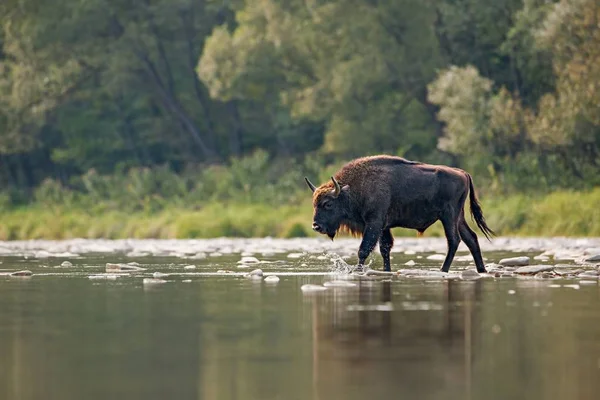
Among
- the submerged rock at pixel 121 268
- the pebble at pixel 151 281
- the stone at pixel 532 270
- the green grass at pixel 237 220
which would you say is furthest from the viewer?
the green grass at pixel 237 220

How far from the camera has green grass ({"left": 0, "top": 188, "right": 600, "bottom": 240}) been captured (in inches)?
1398

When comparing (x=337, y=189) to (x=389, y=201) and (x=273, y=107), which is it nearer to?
(x=389, y=201)

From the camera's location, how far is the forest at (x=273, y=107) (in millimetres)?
40906

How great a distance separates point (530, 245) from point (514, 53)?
18.4 meters

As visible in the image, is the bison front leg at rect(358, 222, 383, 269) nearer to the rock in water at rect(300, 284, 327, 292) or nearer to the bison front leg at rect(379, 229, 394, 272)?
the bison front leg at rect(379, 229, 394, 272)

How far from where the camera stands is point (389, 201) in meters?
19.9

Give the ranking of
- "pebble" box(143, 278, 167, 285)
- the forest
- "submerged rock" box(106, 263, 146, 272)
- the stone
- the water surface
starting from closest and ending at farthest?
the water surface
"pebble" box(143, 278, 167, 285)
the stone
"submerged rock" box(106, 263, 146, 272)
the forest

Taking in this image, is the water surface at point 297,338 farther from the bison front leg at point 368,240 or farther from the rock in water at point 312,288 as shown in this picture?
the bison front leg at point 368,240

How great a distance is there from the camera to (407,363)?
9.76m

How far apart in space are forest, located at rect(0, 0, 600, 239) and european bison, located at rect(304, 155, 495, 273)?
1443cm

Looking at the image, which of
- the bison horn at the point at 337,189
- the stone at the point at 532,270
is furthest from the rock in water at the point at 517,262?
the bison horn at the point at 337,189

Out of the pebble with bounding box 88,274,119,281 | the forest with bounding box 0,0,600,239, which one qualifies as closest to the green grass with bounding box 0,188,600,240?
the forest with bounding box 0,0,600,239

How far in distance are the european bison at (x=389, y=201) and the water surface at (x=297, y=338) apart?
1.40 meters

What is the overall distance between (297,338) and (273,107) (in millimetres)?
46626
